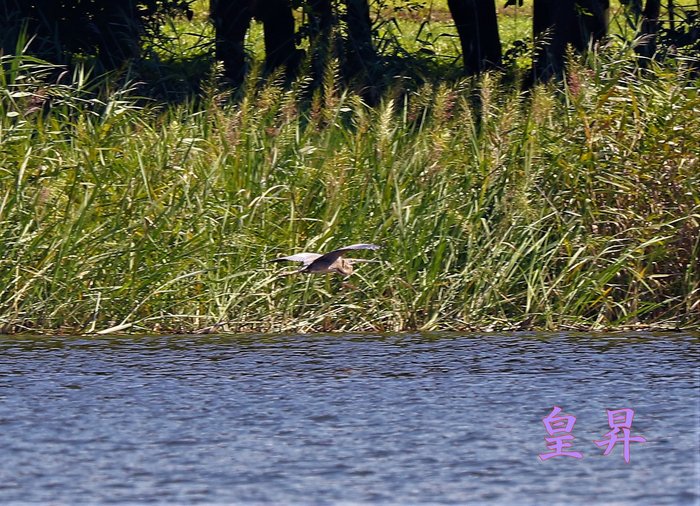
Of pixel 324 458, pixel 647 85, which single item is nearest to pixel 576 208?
pixel 647 85

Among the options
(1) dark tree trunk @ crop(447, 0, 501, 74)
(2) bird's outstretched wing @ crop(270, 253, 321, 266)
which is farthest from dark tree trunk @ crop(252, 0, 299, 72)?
(2) bird's outstretched wing @ crop(270, 253, 321, 266)

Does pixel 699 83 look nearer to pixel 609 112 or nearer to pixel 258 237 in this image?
pixel 609 112

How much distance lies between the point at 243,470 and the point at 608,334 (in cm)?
229

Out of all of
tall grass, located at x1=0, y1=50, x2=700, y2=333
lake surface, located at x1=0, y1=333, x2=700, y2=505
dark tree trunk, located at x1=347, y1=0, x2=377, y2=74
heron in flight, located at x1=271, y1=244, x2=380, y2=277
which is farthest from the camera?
dark tree trunk, located at x1=347, y1=0, x2=377, y2=74

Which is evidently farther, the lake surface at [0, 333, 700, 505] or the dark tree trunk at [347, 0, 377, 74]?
the dark tree trunk at [347, 0, 377, 74]

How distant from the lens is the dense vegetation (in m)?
5.35

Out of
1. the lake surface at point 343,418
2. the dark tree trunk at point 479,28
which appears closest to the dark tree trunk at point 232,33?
the dark tree trunk at point 479,28

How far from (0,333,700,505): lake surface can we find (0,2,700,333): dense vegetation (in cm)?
22

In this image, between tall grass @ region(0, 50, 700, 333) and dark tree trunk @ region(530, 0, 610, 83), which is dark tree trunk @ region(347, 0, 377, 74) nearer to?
dark tree trunk @ region(530, 0, 610, 83)

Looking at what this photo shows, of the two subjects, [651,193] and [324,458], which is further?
[651,193]

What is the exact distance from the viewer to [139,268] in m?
5.38

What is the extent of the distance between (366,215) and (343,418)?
1764 mm

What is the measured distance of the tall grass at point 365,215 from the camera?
5.35 metres

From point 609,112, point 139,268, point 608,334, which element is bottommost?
point 608,334
